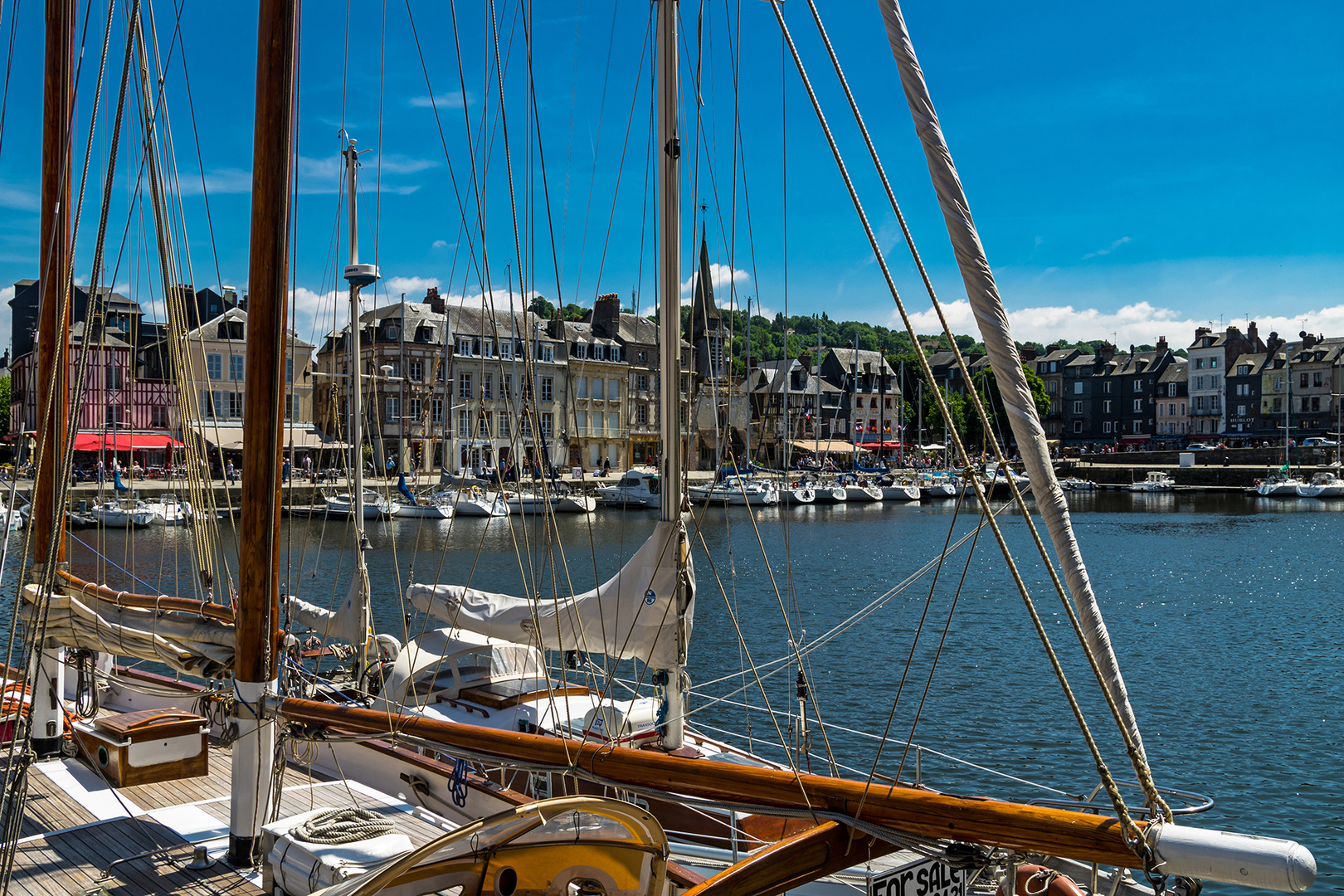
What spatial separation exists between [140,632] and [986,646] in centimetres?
2448

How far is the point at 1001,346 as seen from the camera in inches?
186

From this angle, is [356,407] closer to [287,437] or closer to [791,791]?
[791,791]

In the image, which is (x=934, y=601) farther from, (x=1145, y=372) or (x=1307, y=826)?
(x=1145, y=372)

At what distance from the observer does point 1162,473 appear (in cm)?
10400

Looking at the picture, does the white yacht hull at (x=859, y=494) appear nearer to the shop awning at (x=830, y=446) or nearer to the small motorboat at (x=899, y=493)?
the small motorboat at (x=899, y=493)

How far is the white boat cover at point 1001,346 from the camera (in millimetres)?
4465

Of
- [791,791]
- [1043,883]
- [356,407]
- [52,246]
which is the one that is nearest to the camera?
[791,791]

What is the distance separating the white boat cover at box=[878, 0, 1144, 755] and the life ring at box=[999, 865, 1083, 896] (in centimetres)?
294

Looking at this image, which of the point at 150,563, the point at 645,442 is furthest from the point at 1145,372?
the point at 150,563

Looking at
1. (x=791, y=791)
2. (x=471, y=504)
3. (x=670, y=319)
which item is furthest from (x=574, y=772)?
(x=471, y=504)

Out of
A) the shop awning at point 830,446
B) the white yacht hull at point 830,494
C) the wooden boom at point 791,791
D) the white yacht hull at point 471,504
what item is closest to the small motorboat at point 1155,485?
the shop awning at point 830,446

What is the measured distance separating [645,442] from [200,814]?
288 feet

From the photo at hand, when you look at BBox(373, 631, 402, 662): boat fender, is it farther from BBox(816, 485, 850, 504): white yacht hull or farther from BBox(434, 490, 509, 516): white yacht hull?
BBox(816, 485, 850, 504): white yacht hull

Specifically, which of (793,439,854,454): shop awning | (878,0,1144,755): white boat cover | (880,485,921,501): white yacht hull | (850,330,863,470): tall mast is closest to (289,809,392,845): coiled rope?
(878,0,1144,755): white boat cover
